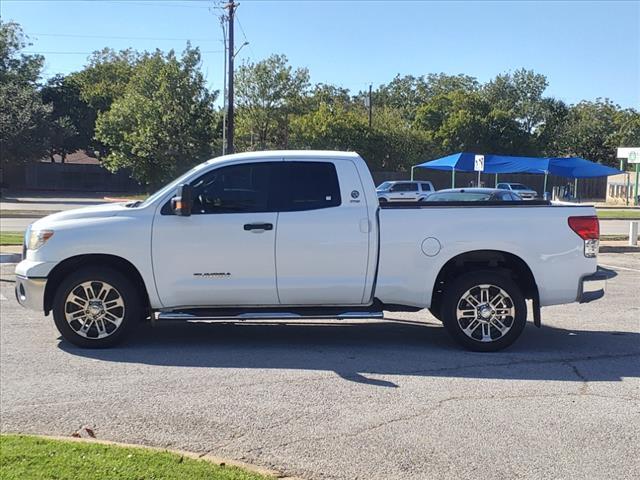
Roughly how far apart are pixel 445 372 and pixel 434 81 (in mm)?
93350

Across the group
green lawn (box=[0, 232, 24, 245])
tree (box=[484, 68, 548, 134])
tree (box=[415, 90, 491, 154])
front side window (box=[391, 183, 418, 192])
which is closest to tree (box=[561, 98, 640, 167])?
tree (box=[484, 68, 548, 134])

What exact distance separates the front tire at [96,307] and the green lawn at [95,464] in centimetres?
274

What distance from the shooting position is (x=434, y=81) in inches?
3765

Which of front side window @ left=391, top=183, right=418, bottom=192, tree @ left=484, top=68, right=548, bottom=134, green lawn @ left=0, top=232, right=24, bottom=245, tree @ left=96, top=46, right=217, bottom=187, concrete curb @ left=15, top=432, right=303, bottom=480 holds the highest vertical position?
tree @ left=484, top=68, right=548, bottom=134

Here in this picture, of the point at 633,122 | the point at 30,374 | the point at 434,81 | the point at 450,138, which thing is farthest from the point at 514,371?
the point at 434,81

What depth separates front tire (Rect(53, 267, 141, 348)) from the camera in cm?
700

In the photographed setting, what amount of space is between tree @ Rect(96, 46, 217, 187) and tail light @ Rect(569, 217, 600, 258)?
37073mm

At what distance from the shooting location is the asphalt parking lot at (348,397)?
4.47 m

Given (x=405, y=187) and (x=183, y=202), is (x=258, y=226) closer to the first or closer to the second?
(x=183, y=202)

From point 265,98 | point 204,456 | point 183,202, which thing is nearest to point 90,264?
point 183,202

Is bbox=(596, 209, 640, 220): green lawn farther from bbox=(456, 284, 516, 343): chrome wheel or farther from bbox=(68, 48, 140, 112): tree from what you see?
bbox=(68, 48, 140, 112): tree

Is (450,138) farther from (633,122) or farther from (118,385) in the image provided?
(118,385)

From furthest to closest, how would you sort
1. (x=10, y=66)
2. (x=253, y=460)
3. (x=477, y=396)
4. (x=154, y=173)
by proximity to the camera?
(x=10, y=66)
(x=154, y=173)
(x=477, y=396)
(x=253, y=460)

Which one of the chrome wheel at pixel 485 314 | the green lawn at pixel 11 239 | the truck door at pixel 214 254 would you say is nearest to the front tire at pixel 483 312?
the chrome wheel at pixel 485 314
